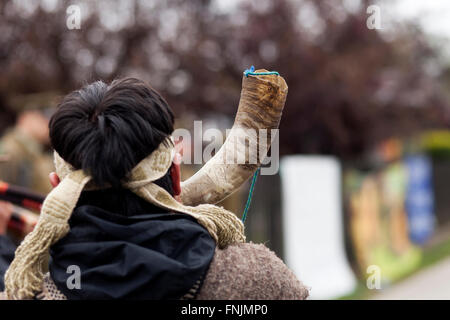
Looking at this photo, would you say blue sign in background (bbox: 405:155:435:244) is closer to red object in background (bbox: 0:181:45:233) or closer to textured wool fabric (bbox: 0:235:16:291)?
red object in background (bbox: 0:181:45:233)

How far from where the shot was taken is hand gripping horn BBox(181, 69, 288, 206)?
1.80 metres

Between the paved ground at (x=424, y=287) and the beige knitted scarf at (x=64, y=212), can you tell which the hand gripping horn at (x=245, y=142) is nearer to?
the beige knitted scarf at (x=64, y=212)

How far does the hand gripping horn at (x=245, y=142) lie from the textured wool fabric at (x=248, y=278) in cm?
23

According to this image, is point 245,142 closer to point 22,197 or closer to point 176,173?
point 176,173

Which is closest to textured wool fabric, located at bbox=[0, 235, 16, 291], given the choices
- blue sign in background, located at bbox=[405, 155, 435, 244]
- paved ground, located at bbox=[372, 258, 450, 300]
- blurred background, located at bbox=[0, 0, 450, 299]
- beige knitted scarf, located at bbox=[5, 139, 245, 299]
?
beige knitted scarf, located at bbox=[5, 139, 245, 299]

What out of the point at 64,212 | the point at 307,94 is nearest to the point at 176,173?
the point at 64,212

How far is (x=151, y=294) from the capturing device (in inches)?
62.1

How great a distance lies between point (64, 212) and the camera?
1615mm

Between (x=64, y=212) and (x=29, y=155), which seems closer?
(x=64, y=212)

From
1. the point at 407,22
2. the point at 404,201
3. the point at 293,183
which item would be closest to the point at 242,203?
the point at 293,183

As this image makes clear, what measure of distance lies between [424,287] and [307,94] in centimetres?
433

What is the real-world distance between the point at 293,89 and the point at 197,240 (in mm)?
10962

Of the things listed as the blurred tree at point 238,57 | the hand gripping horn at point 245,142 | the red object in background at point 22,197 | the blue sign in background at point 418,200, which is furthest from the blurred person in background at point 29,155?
the blue sign in background at point 418,200
